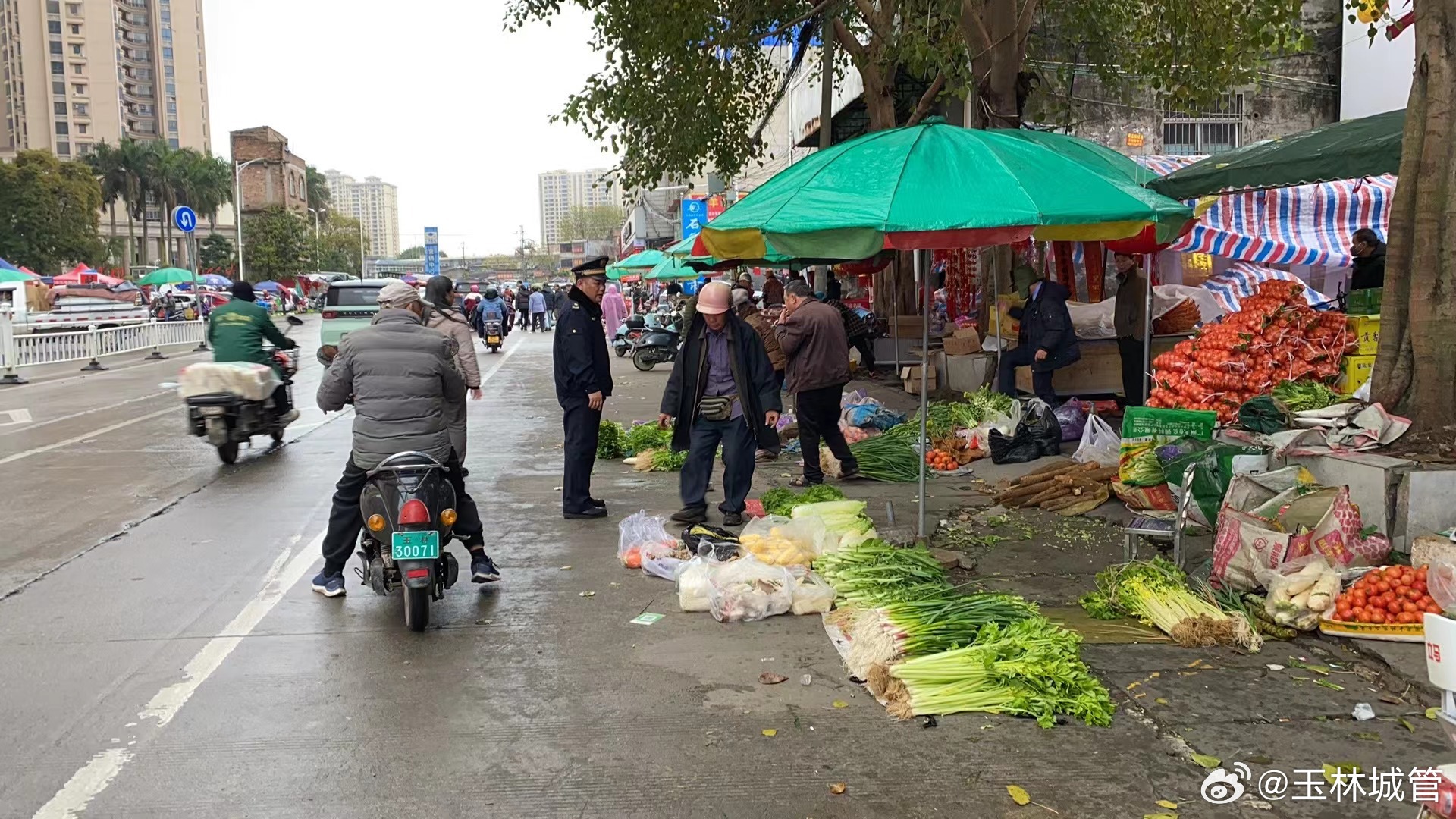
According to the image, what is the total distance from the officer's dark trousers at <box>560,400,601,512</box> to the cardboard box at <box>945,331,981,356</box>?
310 inches

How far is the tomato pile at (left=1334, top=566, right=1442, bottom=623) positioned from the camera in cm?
536

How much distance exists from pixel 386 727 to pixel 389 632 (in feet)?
4.48

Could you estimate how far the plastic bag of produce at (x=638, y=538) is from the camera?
721 cm

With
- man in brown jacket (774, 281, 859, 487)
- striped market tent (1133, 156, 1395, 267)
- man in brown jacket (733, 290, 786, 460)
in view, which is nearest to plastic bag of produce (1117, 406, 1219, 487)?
man in brown jacket (774, 281, 859, 487)

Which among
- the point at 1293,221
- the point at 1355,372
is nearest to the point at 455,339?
the point at 1355,372

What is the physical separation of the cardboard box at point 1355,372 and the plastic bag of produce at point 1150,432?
1.13m

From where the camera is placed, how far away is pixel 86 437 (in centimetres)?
1361

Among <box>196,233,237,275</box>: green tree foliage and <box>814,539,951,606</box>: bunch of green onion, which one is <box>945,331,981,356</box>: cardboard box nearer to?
<box>814,539,951,606</box>: bunch of green onion

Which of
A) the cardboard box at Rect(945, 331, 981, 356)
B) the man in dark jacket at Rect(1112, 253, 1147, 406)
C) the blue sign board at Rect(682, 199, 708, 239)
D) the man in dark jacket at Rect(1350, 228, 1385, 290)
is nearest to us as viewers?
the man in dark jacket at Rect(1350, 228, 1385, 290)

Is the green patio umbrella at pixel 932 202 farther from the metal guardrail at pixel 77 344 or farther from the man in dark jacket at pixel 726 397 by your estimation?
the metal guardrail at pixel 77 344

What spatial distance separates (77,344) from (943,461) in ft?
80.5

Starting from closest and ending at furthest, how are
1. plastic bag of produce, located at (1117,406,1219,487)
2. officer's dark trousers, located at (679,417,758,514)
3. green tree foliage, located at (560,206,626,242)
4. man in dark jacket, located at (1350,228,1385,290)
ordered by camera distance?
plastic bag of produce, located at (1117,406,1219,487) < officer's dark trousers, located at (679,417,758,514) < man in dark jacket, located at (1350,228,1385,290) < green tree foliage, located at (560,206,626,242)

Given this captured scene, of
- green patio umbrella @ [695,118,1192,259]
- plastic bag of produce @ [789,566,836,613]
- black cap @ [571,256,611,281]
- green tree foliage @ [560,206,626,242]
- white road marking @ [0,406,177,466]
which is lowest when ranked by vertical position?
plastic bag of produce @ [789,566,836,613]

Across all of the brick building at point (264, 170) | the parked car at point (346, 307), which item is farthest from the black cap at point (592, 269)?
the brick building at point (264, 170)
